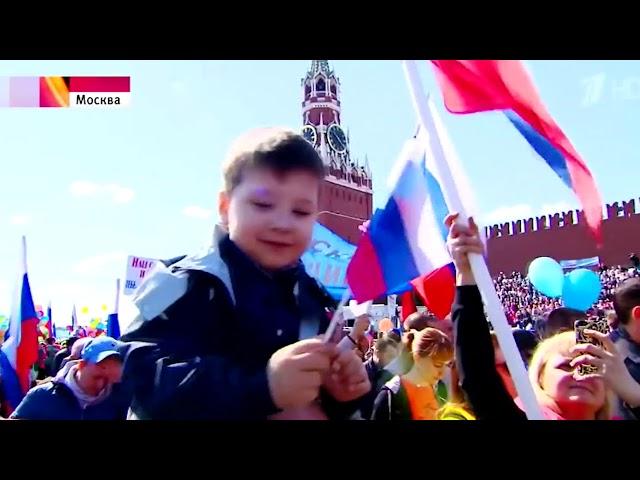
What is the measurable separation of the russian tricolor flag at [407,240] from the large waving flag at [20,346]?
1.40 meters

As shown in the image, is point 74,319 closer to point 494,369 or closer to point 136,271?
point 136,271

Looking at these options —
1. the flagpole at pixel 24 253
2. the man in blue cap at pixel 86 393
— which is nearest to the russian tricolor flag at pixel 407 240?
the man in blue cap at pixel 86 393

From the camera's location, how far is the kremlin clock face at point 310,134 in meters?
2.55

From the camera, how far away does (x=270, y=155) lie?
8.10ft

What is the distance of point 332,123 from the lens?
8.53 feet

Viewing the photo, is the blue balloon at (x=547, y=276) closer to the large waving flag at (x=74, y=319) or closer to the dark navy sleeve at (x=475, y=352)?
the dark navy sleeve at (x=475, y=352)

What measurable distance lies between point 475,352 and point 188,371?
99 cm

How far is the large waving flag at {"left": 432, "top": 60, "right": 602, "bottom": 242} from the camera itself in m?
2.51

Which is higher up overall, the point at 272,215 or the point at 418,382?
the point at 272,215

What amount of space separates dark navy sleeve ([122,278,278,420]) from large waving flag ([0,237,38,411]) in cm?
68

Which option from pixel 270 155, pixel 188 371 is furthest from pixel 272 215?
pixel 188 371

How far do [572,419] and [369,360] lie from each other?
769 millimetres
